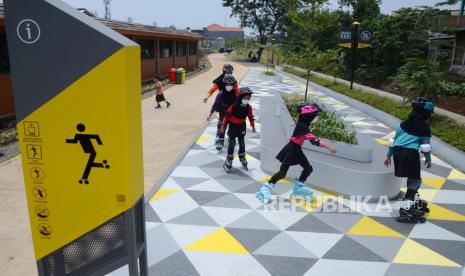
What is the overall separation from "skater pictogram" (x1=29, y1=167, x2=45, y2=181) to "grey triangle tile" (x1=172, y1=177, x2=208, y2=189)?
4011 mm

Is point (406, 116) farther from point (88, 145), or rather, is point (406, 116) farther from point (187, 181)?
point (88, 145)

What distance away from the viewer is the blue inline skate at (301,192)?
6.03 metres

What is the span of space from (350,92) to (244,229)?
14216 mm

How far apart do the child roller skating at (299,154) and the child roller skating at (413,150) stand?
961mm

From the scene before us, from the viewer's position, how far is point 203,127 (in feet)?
35.7

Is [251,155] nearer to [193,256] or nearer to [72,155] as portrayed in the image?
[193,256]

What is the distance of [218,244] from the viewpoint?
4.74 m

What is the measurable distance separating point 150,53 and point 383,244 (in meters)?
19.6

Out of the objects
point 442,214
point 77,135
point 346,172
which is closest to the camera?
point 77,135

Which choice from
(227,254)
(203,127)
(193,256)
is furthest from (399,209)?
(203,127)

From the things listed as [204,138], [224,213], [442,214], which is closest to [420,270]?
[442,214]

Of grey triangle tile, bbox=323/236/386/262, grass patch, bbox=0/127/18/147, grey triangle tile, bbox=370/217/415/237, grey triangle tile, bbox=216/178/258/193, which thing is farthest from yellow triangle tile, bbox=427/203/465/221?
grass patch, bbox=0/127/18/147

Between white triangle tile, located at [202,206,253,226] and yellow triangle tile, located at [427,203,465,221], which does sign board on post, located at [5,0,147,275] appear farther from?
yellow triangle tile, located at [427,203,465,221]

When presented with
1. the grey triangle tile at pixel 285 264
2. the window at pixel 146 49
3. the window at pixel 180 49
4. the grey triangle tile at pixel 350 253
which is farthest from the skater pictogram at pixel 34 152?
the window at pixel 180 49
